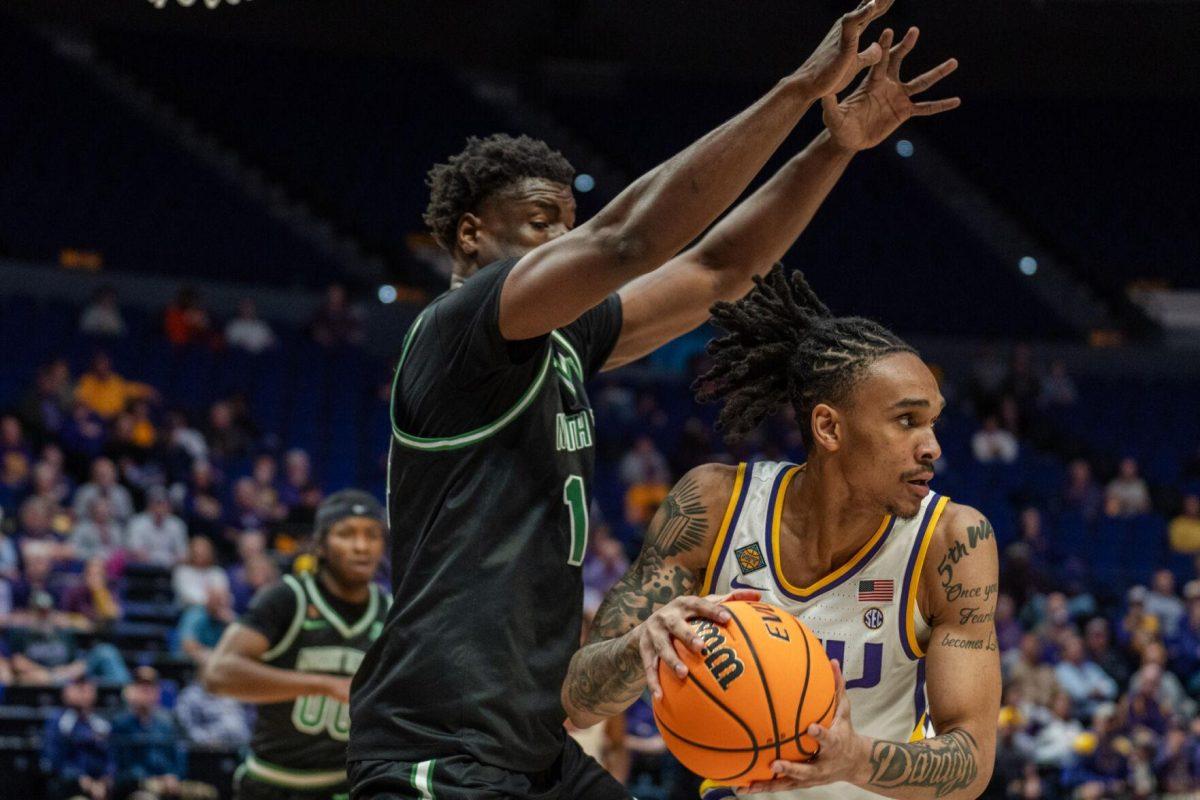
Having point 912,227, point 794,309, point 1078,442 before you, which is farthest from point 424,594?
point 912,227

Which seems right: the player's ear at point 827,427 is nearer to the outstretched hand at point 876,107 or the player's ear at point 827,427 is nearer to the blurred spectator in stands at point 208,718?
the outstretched hand at point 876,107

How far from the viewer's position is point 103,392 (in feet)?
46.8

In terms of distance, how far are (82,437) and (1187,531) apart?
33.5ft

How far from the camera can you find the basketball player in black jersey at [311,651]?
19.9ft

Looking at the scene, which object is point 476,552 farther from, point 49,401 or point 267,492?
point 49,401

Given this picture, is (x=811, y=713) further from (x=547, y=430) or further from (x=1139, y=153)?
(x=1139, y=153)

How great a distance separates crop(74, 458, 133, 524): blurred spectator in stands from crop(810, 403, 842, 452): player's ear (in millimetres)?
9578

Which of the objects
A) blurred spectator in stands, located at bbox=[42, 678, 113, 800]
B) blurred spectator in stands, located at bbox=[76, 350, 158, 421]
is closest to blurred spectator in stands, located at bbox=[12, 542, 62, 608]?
blurred spectator in stands, located at bbox=[42, 678, 113, 800]

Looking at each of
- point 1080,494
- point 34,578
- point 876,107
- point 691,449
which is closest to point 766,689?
point 876,107

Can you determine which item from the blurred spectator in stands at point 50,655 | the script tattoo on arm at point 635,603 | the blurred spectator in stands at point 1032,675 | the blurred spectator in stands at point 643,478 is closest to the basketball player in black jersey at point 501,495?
the script tattoo on arm at point 635,603

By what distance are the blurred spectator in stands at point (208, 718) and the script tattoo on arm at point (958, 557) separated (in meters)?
7.45

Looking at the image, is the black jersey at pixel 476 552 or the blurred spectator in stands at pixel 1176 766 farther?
the blurred spectator in stands at pixel 1176 766

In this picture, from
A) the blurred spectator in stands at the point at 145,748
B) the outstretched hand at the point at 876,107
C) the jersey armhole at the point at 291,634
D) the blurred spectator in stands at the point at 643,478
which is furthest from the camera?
the blurred spectator in stands at the point at 643,478

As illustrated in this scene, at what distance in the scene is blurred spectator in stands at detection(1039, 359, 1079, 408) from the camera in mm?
18578
